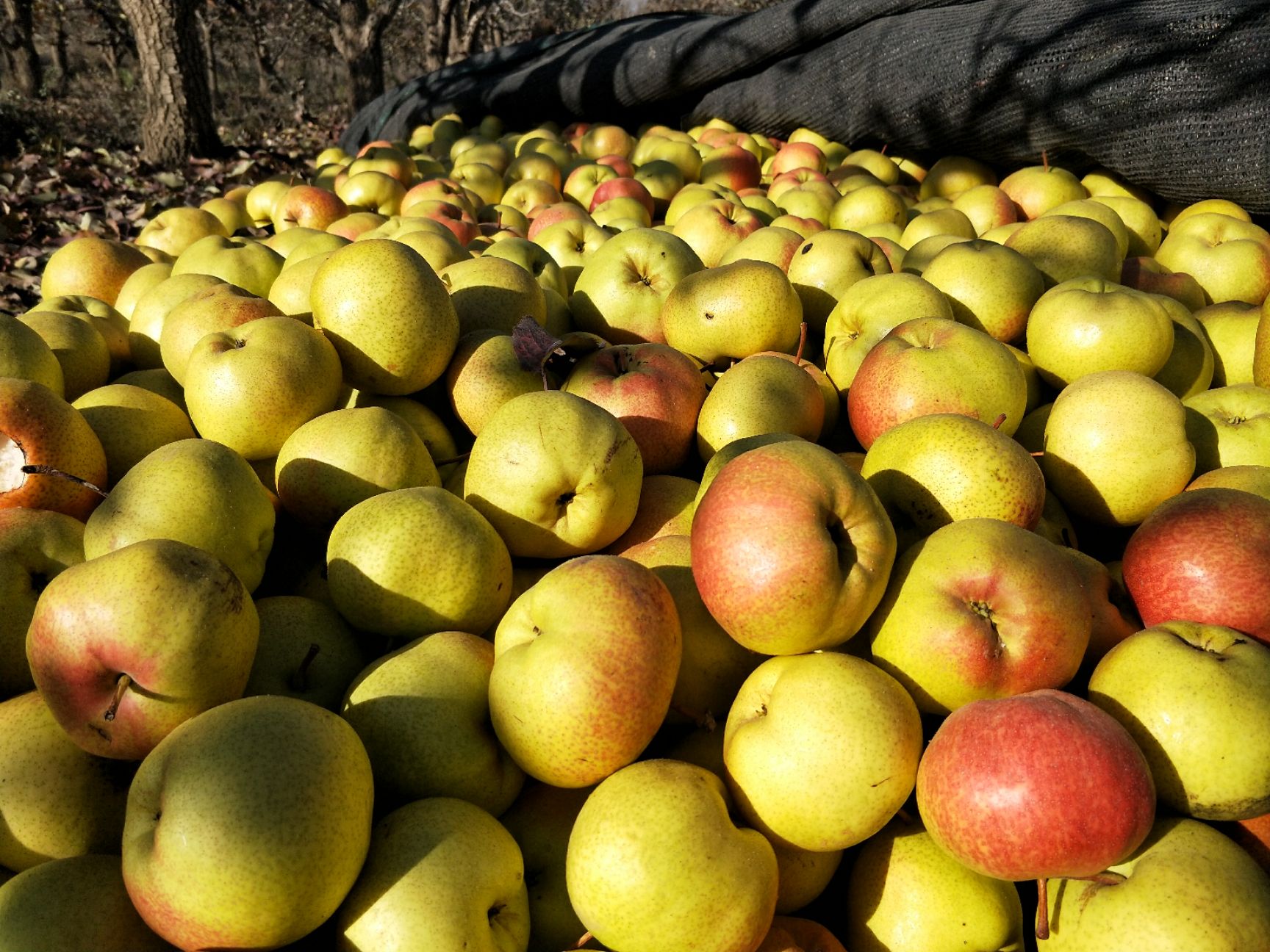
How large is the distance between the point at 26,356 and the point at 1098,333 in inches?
129

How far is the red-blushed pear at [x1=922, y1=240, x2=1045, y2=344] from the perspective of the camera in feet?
9.68

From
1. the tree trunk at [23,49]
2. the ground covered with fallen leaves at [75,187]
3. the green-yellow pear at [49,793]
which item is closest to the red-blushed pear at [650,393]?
the green-yellow pear at [49,793]

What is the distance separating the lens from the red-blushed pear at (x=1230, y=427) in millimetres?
2404

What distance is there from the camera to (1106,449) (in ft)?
7.36

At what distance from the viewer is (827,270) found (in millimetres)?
3201

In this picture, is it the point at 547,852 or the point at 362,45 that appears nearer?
the point at 547,852

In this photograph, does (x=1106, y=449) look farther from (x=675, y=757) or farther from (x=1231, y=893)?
(x=675, y=757)

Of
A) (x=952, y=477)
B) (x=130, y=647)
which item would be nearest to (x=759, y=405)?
(x=952, y=477)

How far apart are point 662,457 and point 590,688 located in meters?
1.14

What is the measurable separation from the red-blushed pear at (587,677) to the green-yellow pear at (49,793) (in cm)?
75

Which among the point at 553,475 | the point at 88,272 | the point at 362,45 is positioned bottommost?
the point at 553,475

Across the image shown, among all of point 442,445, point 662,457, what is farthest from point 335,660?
point 662,457

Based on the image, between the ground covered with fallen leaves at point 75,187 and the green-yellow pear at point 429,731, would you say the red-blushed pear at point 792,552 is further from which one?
the ground covered with fallen leaves at point 75,187

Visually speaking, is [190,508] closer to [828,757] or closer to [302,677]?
[302,677]
